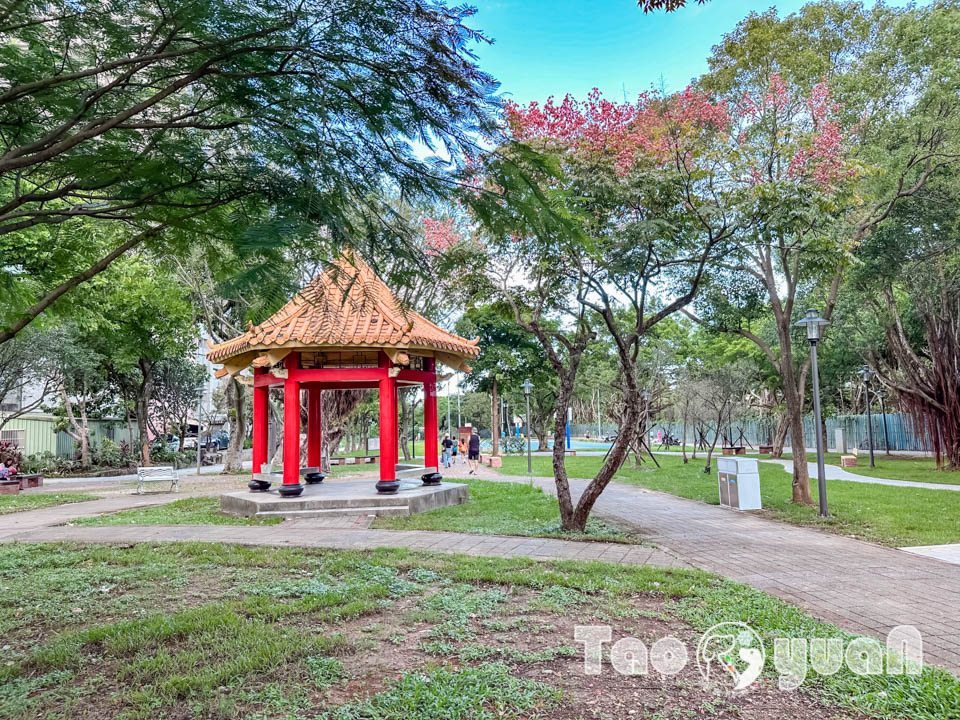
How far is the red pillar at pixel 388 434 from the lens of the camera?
11352 millimetres

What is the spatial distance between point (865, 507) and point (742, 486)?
225 centimetres

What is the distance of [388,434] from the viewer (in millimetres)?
11406

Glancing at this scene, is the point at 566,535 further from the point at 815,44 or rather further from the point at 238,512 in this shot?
the point at 815,44

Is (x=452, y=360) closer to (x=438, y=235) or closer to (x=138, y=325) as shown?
(x=438, y=235)

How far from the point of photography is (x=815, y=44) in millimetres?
12406

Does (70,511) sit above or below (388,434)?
below

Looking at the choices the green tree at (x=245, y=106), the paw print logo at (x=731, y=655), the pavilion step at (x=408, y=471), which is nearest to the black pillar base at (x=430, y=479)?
the pavilion step at (x=408, y=471)

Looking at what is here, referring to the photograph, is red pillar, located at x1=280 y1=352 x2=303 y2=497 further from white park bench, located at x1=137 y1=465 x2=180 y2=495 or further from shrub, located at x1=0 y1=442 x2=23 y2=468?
shrub, located at x1=0 y1=442 x2=23 y2=468

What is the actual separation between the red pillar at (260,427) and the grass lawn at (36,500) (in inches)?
219

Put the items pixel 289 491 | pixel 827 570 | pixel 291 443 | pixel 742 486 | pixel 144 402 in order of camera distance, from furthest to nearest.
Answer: pixel 144 402, pixel 742 486, pixel 289 491, pixel 291 443, pixel 827 570

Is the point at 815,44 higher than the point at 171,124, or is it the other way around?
the point at 815,44

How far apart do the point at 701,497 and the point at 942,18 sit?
423 inches

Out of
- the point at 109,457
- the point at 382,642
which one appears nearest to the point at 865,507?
the point at 382,642

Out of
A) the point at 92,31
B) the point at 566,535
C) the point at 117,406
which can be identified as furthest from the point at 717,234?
the point at 117,406
